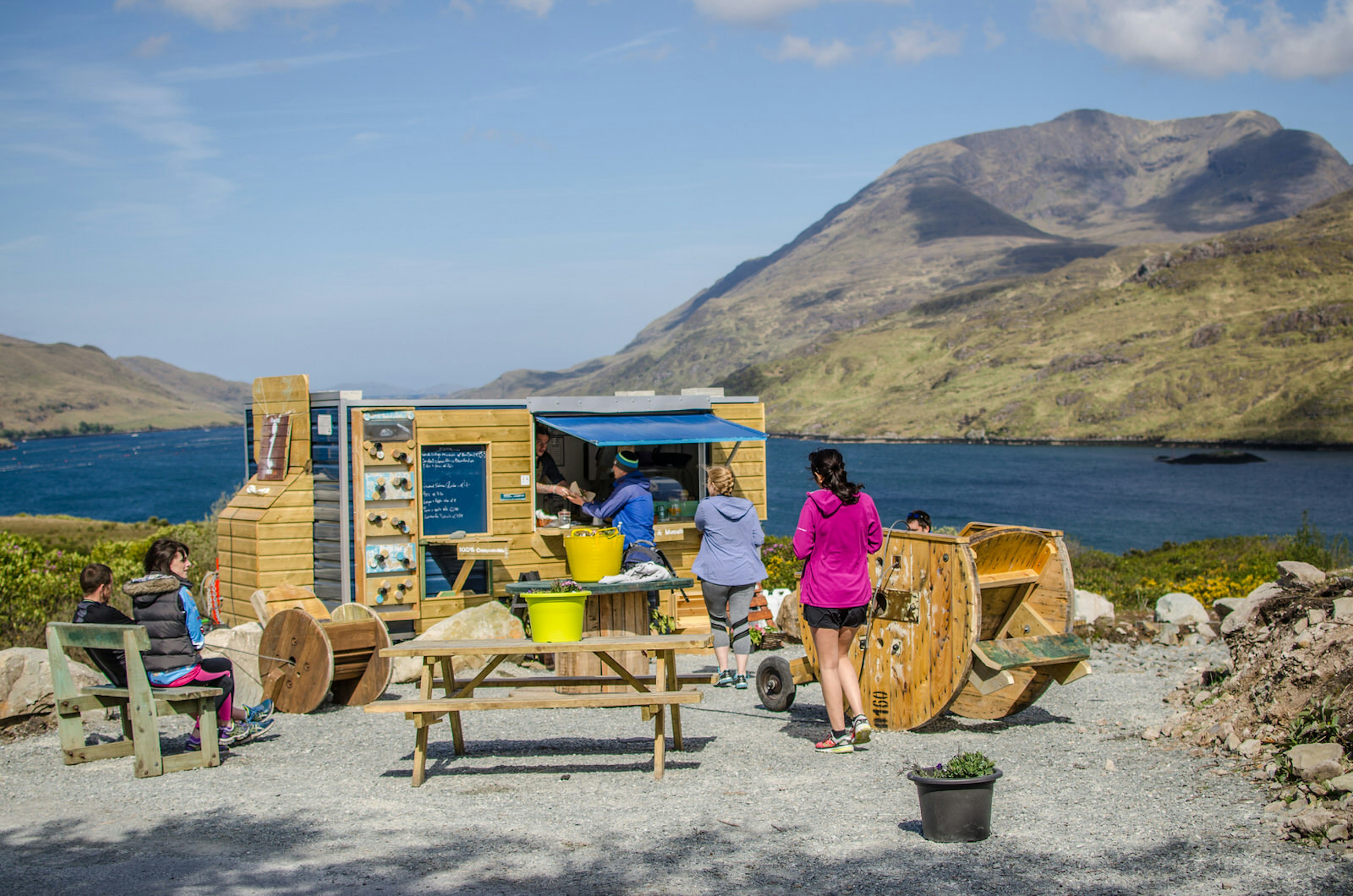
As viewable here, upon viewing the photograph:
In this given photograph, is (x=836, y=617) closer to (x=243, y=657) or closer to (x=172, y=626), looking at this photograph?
(x=172, y=626)

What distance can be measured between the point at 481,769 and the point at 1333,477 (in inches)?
3340

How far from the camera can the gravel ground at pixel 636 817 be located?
14.3 ft

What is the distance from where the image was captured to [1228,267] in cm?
13038

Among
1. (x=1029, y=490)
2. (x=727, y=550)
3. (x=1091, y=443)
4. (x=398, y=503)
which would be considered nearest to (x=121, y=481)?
(x=1029, y=490)

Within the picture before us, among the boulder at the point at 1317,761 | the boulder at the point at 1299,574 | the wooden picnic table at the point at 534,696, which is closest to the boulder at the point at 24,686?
the wooden picnic table at the point at 534,696

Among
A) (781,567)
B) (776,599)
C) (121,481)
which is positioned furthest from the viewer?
(121,481)

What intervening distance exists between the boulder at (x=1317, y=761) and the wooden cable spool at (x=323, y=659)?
18.8 ft

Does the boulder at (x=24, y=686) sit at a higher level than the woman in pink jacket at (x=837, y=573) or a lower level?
lower

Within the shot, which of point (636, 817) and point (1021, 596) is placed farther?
point (1021, 596)

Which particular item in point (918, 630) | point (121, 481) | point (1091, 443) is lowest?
point (121, 481)

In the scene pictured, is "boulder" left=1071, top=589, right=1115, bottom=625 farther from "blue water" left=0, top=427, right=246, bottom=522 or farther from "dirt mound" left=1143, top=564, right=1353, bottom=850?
"blue water" left=0, top=427, right=246, bottom=522

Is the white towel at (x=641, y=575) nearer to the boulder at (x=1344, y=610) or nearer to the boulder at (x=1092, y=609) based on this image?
the boulder at (x=1344, y=610)

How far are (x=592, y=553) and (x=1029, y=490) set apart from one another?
7198 cm

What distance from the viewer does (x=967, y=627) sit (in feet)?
20.8
